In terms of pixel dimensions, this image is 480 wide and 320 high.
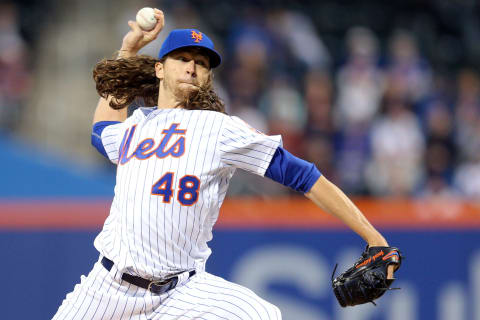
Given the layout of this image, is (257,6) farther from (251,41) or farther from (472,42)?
(472,42)

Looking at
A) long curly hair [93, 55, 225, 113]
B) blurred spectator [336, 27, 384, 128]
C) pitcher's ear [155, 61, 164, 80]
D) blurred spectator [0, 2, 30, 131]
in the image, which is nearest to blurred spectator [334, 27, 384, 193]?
blurred spectator [336, 27, 384, 128]

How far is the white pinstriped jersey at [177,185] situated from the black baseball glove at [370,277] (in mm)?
597

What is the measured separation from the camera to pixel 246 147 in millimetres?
3451

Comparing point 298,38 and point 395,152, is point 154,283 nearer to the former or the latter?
point 395,152

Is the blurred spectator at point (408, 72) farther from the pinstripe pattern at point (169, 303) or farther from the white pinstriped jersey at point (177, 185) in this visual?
the pinstripe pattern at point (169, 303)

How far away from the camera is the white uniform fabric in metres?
3.48

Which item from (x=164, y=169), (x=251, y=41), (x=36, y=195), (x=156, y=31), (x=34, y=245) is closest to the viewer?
(x=164, y=169)

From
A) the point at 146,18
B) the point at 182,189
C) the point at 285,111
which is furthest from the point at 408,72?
the point at 182,189

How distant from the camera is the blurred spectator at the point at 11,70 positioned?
339 inches

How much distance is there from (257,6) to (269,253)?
461 centimetres

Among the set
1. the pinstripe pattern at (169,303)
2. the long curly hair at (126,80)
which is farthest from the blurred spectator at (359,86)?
the pinstripe pattern at (169,303)

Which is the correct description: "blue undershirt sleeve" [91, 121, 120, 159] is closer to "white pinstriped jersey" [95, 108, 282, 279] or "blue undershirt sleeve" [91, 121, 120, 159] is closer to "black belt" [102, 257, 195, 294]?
"white pinstriped jersey" [95, 108, 282, 279]

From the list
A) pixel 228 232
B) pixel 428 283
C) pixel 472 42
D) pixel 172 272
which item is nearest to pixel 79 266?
pixel 228 232

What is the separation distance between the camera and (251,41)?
9586mm
